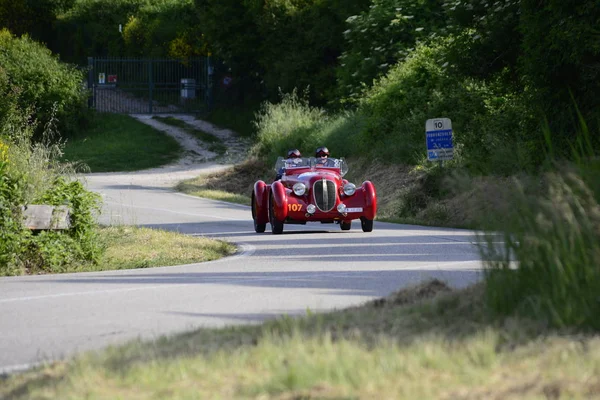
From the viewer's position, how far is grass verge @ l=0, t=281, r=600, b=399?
6.09m

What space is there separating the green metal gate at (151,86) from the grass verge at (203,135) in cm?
240

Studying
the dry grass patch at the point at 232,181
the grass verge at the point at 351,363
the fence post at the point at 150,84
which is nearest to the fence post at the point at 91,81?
the fence post at the point at 150,84

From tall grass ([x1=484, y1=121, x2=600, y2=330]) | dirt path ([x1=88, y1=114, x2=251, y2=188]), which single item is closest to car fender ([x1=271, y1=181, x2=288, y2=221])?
tall grass ([x1=484, y1=121, x2=600, y2=330])

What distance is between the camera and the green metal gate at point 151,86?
62.6m

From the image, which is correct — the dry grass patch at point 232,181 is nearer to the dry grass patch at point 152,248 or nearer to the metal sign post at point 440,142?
the metal sign post at point 440,142

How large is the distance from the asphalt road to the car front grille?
1.88 feet

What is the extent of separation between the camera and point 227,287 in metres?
12.7

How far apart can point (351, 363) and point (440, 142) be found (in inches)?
828

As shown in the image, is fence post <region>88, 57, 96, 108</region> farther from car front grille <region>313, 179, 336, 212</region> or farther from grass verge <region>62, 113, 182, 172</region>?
car front grille <region>313, 179, 336, 212</region>

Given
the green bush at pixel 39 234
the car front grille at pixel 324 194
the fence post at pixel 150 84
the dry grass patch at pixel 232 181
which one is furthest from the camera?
the fence post at pixel 150 84

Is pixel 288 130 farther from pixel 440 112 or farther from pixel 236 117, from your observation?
pixel 236 117

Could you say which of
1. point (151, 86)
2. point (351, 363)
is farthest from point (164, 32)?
point (351, 363)

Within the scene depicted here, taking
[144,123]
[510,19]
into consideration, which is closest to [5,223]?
[510,19]

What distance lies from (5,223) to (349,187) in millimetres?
8196
